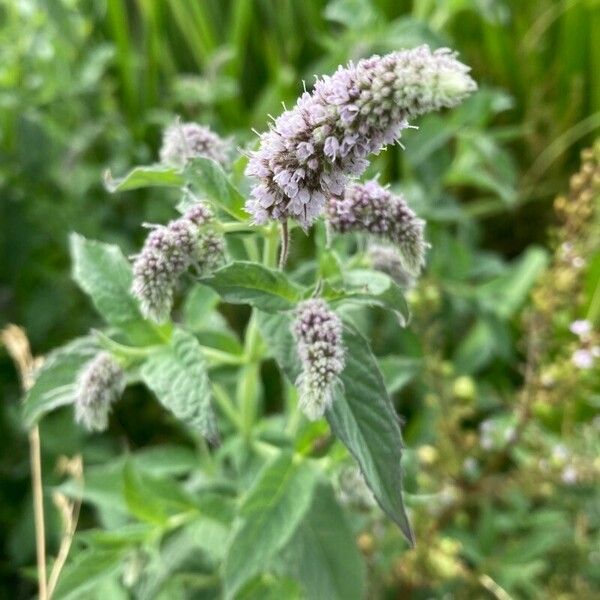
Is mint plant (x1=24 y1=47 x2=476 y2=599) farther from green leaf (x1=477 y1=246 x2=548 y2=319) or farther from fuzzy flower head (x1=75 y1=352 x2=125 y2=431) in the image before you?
green leaf (x1=477 y1=246 x2=548 y2=319)

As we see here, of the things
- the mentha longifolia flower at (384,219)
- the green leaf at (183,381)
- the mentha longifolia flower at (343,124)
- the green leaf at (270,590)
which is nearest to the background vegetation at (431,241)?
the green leaf at (270,590)

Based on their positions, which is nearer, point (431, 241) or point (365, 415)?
point (365, 415)

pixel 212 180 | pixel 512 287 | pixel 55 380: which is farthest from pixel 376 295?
pixel 512 287

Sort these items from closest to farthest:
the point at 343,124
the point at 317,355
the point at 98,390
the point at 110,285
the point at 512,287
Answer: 1. the point at 343,124
2. the point at 317,355
3. the point at 98,390
4. the point at 110,285
5. the point at 512,287

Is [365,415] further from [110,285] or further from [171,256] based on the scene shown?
[110,285]

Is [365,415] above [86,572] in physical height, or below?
above

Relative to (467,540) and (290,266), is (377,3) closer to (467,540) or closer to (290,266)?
(290,266)

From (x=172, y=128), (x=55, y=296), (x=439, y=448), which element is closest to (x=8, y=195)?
(x=55, y=296)
